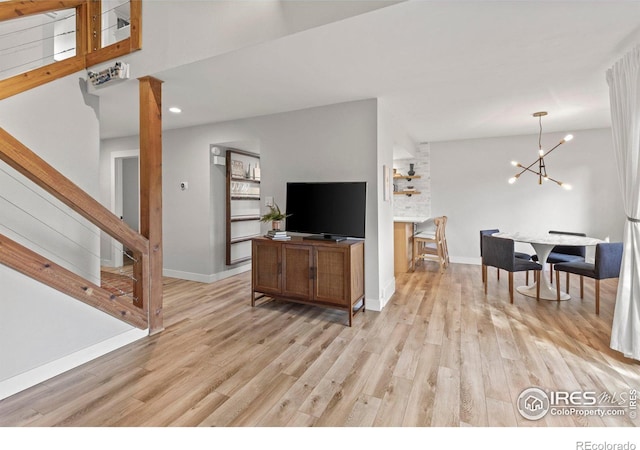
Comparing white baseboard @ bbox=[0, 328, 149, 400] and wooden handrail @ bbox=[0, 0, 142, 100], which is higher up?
wooden handrail @ bbox=[0, 0, 142, 100]

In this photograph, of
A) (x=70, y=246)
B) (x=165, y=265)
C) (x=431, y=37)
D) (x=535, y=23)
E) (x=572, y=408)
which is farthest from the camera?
(x=165, y=265)

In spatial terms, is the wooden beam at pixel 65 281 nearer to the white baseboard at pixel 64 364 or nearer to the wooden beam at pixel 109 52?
the white baseboard at pixel 64 364

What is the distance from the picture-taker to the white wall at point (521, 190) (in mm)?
5305

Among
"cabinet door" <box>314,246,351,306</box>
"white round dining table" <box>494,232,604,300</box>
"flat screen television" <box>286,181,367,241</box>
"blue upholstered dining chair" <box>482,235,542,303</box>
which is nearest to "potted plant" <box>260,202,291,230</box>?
"flat screen television" <box>286,181,367,241</box>

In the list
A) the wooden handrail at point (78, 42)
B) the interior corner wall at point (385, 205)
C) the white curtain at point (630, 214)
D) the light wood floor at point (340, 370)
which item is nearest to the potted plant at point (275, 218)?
the light wood floor at point (340, 370)

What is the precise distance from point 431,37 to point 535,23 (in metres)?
0.68

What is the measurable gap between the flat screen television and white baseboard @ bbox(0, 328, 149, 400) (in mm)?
1992

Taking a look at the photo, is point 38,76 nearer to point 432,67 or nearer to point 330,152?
point 330,152

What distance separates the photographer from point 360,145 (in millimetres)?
3582

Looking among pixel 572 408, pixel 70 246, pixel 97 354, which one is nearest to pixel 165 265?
pixel 70 246

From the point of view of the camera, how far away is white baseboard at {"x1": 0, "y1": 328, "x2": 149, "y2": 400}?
80.6 inches
